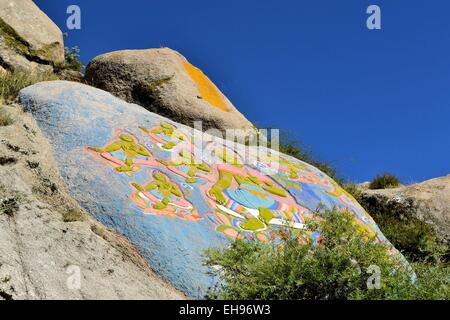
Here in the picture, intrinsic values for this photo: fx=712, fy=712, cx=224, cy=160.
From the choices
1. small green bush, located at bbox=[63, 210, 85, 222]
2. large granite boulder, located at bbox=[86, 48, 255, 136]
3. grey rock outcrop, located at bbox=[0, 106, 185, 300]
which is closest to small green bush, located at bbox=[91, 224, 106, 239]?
grey rock outcrop, located at bbox=[0, 106, 185, 300]

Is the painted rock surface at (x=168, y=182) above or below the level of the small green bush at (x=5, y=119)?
below

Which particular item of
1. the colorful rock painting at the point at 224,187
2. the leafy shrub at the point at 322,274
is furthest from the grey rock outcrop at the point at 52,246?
the colorful rock painting at the point at 224,187


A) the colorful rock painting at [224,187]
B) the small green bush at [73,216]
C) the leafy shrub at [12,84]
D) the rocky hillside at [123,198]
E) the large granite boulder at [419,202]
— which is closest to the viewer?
the rocky hillside at [123,198]

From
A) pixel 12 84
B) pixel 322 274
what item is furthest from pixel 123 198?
pixel 12 84

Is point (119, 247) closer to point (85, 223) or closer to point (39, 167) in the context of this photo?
point (85, 223)

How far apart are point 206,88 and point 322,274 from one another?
11.3 m

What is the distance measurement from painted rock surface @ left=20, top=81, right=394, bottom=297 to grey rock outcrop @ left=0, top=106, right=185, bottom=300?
26 centimetres

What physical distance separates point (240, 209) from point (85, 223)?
2.48m

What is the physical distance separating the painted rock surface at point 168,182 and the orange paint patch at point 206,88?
4.58m

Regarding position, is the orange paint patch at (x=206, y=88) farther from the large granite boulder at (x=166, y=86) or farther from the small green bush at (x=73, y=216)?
the small green bush at (x=73, y=216)

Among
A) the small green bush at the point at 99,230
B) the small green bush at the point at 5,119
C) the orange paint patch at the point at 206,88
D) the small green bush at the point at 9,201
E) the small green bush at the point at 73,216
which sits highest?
the orange paint patch at the point at 206,88

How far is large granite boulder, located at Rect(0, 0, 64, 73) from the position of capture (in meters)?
16.2

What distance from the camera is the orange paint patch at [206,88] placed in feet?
55.9
